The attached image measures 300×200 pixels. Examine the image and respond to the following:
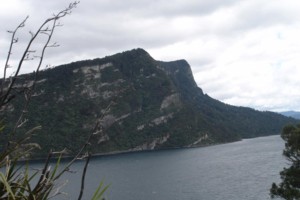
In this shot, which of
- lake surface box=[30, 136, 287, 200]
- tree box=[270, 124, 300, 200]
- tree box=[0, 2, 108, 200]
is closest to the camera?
tree box=[0, 2, 108, 200]

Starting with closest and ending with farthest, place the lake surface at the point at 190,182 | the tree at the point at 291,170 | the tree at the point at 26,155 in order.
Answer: the tree at the point at 26,155, the tree at the point at 291,170, the lake surface at the point at 190,182

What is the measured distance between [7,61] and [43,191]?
3.13ft

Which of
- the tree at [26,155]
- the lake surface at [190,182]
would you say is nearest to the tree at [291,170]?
the tree at [26,155]

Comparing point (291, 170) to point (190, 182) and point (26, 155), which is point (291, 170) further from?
point (190, 182)

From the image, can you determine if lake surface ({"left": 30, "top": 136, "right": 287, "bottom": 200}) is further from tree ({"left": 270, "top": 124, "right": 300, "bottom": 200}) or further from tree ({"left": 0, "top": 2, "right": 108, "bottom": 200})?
tree ({"left": 0, "top": 2, "right": 108, "bottom": 200})

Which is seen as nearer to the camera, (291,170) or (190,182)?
(291,170)

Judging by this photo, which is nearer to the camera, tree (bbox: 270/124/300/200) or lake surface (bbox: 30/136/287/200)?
tree (bbox: 270/124/300/200)

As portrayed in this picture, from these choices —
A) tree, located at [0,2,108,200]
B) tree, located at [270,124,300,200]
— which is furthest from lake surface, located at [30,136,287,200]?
tree, located at [0,2,108,200]

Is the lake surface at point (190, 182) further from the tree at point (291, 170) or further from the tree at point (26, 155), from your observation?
the tree at point (26, 155)

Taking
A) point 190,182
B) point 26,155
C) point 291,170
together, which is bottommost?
point 190,182

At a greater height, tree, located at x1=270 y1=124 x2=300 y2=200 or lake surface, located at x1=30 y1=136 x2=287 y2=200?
tree, located at x1=270 y1=124 x2=300 y2=200

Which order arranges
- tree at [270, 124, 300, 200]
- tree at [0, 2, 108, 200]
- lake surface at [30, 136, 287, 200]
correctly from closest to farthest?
tree at [0, 2, 108, 200] < tree at [270, 124, 300, 200] < lake surface at [30, 136, 287, 200]

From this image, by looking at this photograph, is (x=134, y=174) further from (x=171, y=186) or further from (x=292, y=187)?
(x=292, y=187)

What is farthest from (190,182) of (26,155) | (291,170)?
(26,155)
